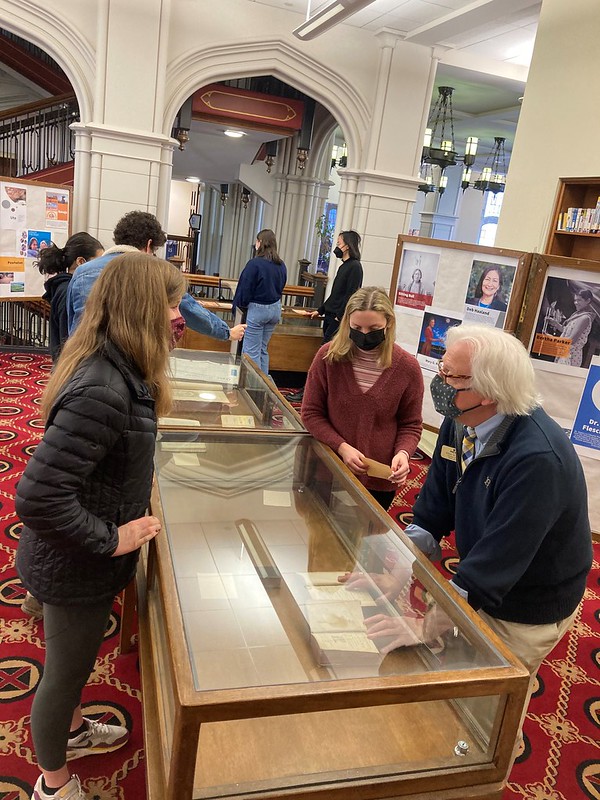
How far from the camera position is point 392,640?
5.28 ft

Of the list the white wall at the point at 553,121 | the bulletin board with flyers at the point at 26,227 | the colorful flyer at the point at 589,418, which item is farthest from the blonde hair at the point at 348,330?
the bulletin board with flyers at the point at 26,227

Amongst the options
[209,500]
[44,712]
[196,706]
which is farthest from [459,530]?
[44,712]

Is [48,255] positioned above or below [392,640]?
above

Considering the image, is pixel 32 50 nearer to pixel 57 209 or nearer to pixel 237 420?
pixel 57 209

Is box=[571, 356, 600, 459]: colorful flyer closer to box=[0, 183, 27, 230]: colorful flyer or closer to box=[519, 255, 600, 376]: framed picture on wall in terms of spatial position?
box=[519, 255, 600, 376]: framed picture on wall

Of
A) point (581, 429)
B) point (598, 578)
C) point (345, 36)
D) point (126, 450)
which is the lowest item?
point (598, 578)

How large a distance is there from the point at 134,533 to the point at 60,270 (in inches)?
96.6

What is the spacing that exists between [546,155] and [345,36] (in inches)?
134

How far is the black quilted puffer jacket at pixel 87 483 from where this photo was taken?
1.38 meters

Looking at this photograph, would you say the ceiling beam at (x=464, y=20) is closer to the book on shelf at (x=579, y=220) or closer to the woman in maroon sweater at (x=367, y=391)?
the book on shelf at (x=579, y=220)

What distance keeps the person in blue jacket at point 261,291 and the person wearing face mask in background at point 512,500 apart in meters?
4.24

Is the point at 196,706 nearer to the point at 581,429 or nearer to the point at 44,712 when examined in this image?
the point at 44,712

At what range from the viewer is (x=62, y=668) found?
5.41 ft

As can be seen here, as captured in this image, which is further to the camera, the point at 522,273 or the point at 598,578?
the point at 522,273
